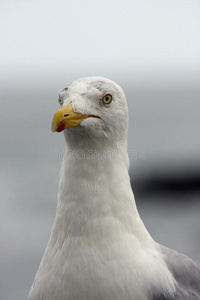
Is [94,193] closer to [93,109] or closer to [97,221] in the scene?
[97,221]

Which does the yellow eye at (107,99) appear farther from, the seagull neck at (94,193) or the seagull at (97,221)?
the seagull neck at (94,193)

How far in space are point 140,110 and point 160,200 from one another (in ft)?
6.15

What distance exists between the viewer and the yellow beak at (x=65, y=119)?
1.12 metres

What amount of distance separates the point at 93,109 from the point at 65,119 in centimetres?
14

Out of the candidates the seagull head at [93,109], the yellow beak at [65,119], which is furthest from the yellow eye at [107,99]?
the yellow beak at [65,119]

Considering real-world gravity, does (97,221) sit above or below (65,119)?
below

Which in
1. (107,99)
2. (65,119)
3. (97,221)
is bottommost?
(97,221)

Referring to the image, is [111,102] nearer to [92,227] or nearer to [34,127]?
[92,227]

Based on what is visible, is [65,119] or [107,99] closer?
[65,119]

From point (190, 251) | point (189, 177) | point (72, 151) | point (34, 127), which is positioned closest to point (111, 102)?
point (72, 151)

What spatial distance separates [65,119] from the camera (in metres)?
1.12

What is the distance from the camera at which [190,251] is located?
3230 mm

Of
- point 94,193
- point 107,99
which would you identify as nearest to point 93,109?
point 107,99

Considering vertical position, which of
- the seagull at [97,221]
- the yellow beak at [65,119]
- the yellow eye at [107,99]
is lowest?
the seagull at [97,221]
